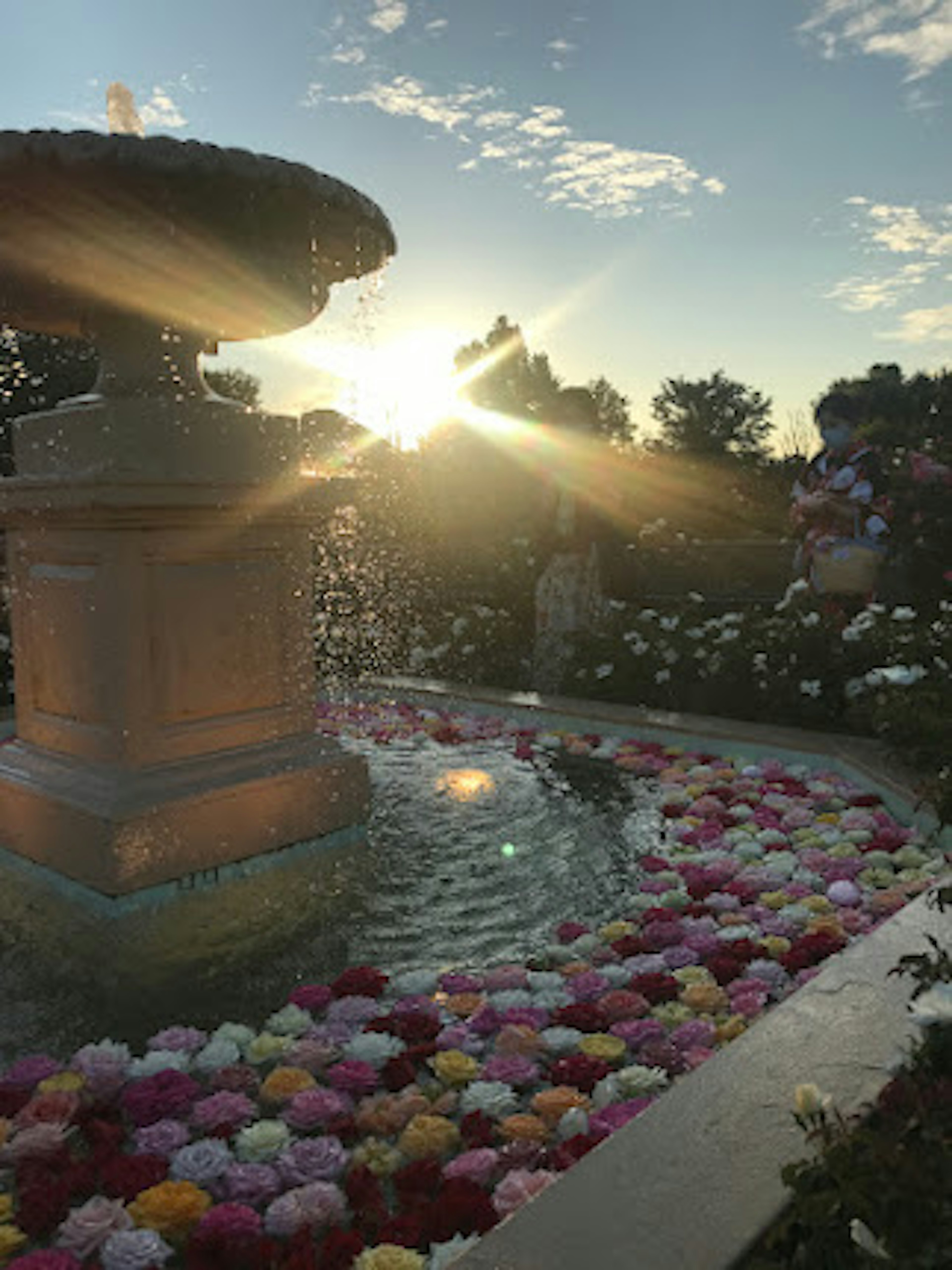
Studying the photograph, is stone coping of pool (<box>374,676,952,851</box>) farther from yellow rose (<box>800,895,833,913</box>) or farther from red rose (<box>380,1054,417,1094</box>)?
red rose (<box>380,1054,417,1094</box>)

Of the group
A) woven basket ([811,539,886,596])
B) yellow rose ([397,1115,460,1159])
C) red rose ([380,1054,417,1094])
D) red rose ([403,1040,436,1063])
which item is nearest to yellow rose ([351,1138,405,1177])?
yellow rose ([397,1115,460,1159])

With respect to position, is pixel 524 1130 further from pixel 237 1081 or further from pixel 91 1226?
pixel 91 1226

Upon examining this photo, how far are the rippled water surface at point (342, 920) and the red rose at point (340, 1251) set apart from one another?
1.13 meters

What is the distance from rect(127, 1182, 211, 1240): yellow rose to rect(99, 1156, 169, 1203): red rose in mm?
23

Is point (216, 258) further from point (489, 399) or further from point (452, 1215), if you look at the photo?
point (489, 399)

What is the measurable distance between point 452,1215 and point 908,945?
4.58 feet

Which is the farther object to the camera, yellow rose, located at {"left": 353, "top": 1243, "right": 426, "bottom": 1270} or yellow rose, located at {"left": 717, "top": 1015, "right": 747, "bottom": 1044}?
yellow rose, located at {"left": 717, "top": 1015, "right": 747, "bottom": 1044}

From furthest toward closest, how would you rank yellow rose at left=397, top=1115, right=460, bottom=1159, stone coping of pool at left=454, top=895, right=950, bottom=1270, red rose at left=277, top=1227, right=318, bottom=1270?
1. yellow rose at left=397, top=1115, right=460, bottom=1159
2. red rose at left=277, top=1227, right=318, bottom=1270
3. stone coping of pool at left=454, top=895, right=950, bottom=1270

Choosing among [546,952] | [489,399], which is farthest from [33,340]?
[489,399]

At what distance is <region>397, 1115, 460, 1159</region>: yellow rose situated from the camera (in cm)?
219

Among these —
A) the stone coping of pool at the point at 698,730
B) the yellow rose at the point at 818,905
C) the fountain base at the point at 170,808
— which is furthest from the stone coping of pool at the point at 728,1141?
the fountain base at the point at 170,808

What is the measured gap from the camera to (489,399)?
4203 centimetres

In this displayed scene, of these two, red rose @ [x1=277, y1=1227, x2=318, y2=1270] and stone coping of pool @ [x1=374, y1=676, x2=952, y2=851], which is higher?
red rose @ [x1=277, y1=1227, x2=318, y2=1270]

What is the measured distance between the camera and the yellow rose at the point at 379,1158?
214cm
